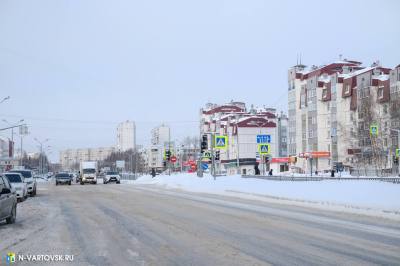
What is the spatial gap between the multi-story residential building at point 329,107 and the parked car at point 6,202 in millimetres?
66279

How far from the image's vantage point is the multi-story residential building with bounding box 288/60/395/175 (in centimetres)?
8500

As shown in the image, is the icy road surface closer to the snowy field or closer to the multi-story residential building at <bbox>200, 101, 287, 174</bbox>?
the snowy field

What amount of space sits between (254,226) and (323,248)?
4474mm

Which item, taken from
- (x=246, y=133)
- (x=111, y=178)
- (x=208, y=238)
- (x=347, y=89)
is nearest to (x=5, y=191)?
(x=208, y=238)

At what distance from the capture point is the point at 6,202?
50.7ft

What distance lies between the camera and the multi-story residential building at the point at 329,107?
85.0 metres

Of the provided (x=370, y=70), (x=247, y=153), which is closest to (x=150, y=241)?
(x=370, y=70)

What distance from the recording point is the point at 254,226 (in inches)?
608

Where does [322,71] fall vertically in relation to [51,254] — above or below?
above

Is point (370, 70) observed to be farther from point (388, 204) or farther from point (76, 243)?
point (76, 243)

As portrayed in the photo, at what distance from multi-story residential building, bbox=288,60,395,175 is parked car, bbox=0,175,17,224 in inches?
2609

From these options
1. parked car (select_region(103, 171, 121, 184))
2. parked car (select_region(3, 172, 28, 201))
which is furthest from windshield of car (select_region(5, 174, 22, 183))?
parked car (select_region(103, 171, 121, 184))

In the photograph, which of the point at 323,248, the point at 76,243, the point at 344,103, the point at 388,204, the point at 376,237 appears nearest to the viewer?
the point at 323,248

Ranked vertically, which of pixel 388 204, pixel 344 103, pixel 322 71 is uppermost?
pixel 322 71
